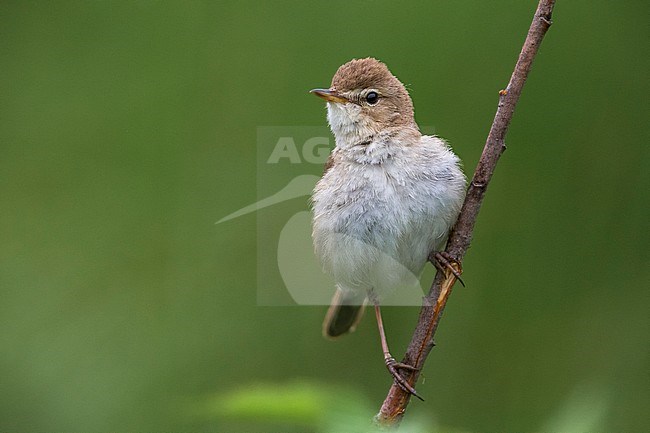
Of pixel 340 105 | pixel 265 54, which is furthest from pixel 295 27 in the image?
pixel 340 105

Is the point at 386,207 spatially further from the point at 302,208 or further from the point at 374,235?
the point at 302,208

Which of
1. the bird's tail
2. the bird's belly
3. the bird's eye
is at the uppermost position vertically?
the bird's eye

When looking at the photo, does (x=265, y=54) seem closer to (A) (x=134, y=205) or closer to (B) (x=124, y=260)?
(A) (x=134, y=205)

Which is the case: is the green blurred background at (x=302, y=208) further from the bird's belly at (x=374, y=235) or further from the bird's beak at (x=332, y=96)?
the bird's belly at (x=374, y=235)

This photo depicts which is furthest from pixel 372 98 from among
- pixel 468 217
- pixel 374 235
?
pixel 468 217

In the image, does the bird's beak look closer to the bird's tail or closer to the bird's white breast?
the bird's white breast

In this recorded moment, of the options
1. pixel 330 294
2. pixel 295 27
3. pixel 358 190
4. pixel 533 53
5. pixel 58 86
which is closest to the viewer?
pixel 533 53

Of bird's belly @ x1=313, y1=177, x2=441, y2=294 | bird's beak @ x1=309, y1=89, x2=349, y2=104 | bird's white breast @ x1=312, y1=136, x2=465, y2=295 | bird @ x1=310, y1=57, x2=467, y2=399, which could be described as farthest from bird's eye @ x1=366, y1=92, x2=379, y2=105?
bird's belly @ x1=313, y1=177, x2=441, y2=294
